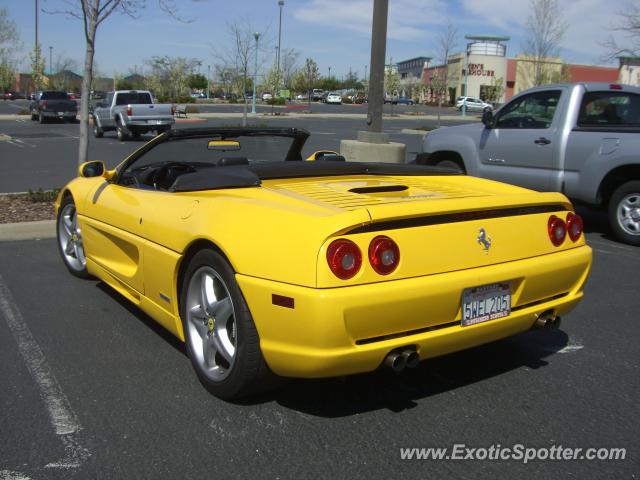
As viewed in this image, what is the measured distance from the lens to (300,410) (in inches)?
130

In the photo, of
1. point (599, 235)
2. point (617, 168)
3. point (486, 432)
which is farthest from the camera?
point (599, 235)

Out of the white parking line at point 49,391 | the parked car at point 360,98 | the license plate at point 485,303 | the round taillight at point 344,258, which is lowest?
the white parking line at point 49,391

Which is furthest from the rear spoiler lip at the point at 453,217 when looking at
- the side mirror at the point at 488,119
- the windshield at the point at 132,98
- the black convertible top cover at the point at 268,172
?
the windshield at the point at 132,98

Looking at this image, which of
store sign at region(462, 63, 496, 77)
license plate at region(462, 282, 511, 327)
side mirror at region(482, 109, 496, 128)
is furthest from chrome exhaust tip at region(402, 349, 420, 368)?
store sign at region(462, 63, 496, 77)

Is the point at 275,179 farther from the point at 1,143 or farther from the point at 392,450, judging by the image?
the point at 1,143

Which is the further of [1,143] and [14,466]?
[1,143]

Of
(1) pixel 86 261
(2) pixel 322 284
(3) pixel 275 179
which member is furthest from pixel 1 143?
(2) pixel 322 284

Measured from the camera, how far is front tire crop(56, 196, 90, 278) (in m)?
5.52

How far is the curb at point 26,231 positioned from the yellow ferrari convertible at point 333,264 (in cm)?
349

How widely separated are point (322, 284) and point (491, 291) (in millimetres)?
946

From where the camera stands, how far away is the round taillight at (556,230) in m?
3.62

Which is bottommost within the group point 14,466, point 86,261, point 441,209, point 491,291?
point 14,466

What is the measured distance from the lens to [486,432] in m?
3.08

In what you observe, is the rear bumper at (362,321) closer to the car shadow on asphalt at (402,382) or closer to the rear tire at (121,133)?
the car shadow on asphalt at (402,382)
